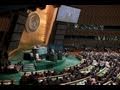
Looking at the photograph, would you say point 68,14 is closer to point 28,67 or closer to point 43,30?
point 43,30

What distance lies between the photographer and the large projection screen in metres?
24.3

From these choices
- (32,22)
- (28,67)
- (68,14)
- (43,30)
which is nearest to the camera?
(28,67)

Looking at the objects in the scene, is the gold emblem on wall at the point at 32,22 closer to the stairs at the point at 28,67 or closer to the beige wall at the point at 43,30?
the beige wall at the point at 43,30

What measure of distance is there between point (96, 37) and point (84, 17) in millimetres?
2571

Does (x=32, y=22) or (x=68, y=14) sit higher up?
(x=68, y=14)

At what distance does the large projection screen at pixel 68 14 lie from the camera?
2435cm

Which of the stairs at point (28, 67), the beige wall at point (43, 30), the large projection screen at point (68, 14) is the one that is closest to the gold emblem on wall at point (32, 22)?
the beige wall at point (43, 30)

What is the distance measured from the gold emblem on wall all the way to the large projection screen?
2966 mm

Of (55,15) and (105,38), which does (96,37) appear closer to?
(105,38)

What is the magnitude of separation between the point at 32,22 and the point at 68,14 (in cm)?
513

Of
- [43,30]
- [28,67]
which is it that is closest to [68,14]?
[43,30]

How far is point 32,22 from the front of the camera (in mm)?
21141

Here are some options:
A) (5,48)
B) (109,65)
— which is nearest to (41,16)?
(5,48)

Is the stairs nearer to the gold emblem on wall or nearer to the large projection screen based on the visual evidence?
the gold emblem on wall
